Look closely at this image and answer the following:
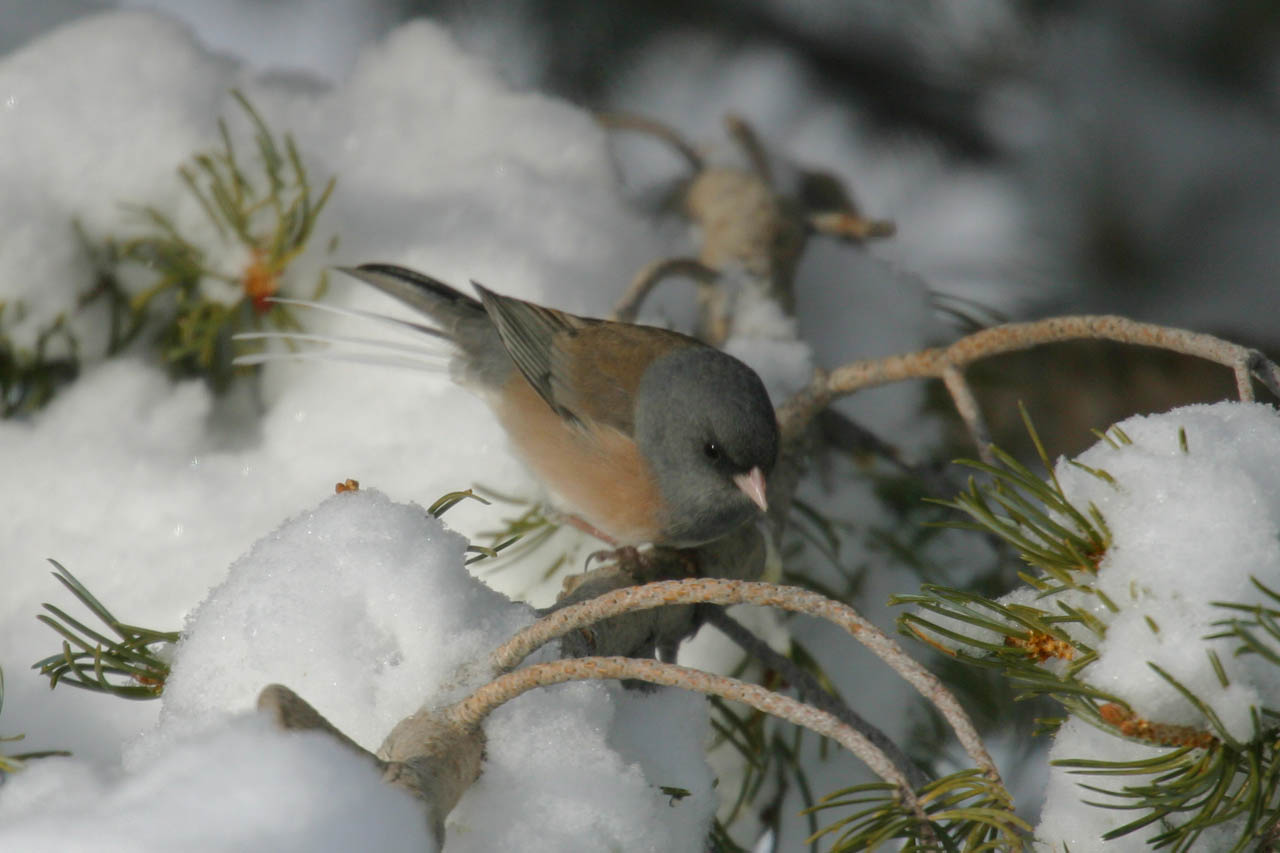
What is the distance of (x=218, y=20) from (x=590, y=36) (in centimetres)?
95

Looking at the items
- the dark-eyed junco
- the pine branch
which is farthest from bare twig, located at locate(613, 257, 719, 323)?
the pine branch

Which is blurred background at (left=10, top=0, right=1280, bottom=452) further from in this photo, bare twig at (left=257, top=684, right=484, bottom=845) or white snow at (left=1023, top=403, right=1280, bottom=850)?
bare twig at (left=257, top=684, right=484, bottom=845)

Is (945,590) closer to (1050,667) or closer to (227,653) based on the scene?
(1050,667)

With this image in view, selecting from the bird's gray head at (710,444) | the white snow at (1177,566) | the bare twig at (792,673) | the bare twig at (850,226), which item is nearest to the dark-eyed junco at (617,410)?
the bird's gray head at (710,444)

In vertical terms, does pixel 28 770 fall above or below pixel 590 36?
below

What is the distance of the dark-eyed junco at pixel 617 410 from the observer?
4.30ft

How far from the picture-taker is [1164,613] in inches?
22.7

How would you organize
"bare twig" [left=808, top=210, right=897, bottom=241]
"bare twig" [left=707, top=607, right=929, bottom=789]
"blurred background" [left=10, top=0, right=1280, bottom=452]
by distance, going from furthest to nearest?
"blurred background" [left=10, top=0, right=1280, bottom=452], "bare twig" [left=808, top=210, right=897, bottom=241], "bare twig" [left=707, top=607, right=929, bottom=789]

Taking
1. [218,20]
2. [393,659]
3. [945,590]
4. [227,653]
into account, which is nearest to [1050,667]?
[945,590]

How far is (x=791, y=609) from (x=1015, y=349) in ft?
2.14

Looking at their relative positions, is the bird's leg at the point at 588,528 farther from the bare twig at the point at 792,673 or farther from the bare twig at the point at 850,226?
the bare twig at the point at 850,226

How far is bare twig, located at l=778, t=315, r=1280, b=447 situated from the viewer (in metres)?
0.73

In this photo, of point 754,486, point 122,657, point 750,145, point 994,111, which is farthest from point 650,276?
point 994,111

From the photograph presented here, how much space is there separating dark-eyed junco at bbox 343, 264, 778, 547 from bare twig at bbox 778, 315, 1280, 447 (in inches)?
3.1
